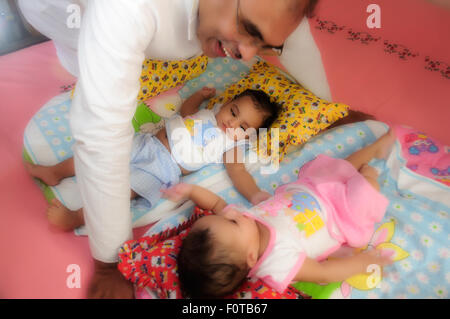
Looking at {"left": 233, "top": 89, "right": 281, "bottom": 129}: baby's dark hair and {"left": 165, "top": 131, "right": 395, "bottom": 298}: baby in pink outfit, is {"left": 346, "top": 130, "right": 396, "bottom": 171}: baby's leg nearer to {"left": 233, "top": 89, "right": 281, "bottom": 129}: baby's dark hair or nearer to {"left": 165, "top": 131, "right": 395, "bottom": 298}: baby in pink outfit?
{"left": 165, "top": 131, "right": 395, "bottom": 298}: baby in pink outfit

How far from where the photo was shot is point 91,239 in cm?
101

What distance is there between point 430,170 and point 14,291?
1.48 meters

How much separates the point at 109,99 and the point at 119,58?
10 centimetres

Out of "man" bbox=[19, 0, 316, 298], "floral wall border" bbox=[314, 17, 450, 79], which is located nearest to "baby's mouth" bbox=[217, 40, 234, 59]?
"man" bbox=[19, 0, 316, 298]

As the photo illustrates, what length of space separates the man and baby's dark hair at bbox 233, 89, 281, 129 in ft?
1.75

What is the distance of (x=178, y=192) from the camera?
1.30 m

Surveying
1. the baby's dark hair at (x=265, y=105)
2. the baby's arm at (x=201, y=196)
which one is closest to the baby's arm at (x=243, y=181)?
the baby's arm at (x=201, y=196)

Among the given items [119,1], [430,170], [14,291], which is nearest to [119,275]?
[14,291]

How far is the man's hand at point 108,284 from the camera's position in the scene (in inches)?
41.0

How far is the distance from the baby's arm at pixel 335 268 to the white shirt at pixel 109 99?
546 mm

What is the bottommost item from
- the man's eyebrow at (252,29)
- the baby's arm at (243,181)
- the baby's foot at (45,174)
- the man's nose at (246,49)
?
the baby's arm at (243,181)

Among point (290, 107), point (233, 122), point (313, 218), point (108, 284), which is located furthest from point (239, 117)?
point (108, 284)

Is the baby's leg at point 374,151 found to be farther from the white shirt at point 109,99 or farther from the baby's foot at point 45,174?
the baby's foot at point 45,174
